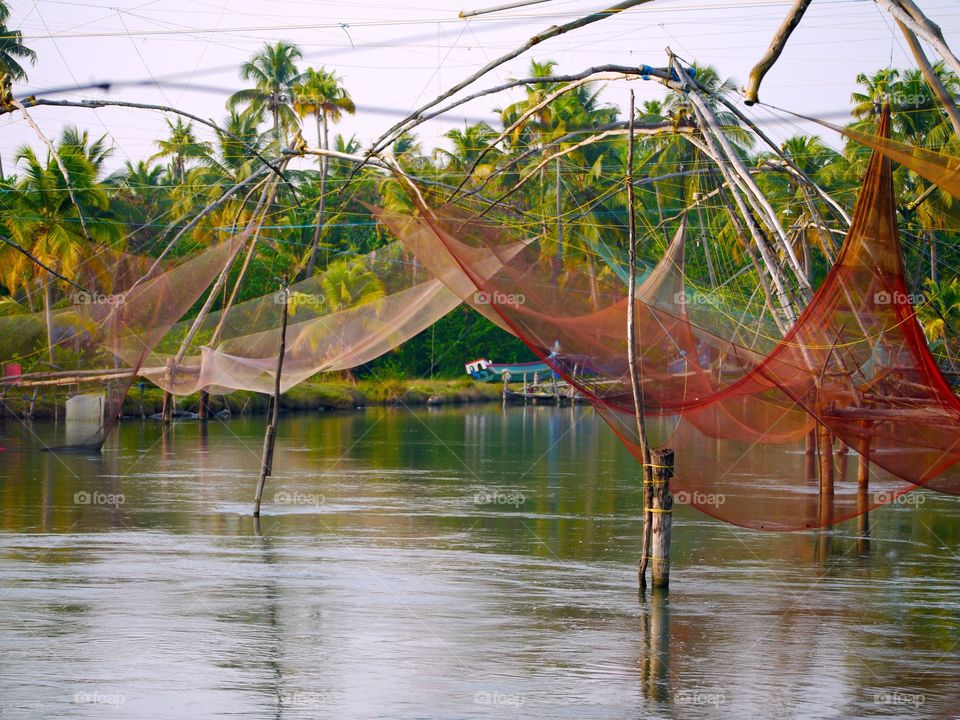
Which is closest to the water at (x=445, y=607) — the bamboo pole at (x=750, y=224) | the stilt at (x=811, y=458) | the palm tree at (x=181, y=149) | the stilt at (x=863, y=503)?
the stilt at (x=863, y=503)

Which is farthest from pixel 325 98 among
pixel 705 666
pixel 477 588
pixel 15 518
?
pixel 705 666

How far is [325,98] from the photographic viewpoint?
42.1 m

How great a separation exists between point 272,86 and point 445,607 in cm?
4443

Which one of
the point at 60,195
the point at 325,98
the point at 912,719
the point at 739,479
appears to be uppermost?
the point at 325,98

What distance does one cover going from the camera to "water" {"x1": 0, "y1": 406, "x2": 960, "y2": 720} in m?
8.52

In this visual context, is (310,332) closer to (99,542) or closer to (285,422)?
(99,542)

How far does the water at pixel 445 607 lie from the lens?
8.52 metres

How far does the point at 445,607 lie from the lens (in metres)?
11.4

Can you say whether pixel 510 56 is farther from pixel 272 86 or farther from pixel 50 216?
pixel 272 86

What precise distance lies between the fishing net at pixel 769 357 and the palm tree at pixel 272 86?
3847 cm

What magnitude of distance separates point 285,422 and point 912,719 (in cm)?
3130

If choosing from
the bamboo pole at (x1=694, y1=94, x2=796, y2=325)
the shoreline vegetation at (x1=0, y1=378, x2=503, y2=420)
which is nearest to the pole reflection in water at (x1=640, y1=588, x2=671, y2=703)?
the bamboo pole at (x1=694, y1=94, x2=796, y2=325)

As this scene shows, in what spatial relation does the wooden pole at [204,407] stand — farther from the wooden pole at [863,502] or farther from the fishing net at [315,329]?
the wooden pole at [863,502]

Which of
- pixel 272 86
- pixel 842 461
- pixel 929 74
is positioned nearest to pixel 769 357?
pixel 929 74
